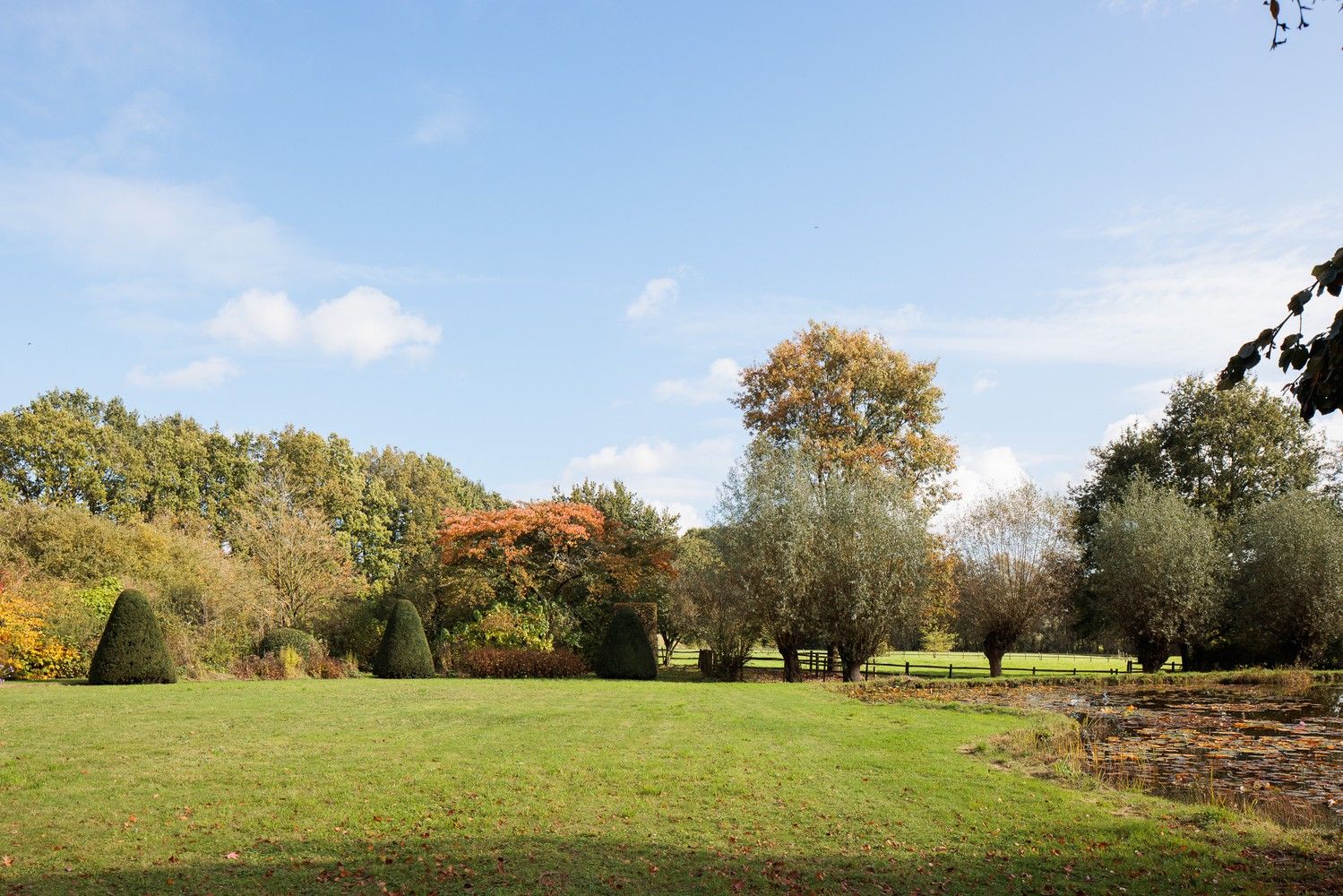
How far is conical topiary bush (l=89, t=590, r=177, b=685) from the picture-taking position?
2133 centimetres

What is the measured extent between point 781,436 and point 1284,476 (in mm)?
22040

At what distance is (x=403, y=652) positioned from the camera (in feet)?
86.4

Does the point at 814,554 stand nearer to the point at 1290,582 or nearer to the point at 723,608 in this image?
the point at 723,608

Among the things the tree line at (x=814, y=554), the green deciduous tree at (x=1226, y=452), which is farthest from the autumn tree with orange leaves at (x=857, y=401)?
the green deciduous tree at (x=1226, y=452)

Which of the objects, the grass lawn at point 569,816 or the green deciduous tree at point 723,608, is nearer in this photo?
the grass lawn at point 569,816

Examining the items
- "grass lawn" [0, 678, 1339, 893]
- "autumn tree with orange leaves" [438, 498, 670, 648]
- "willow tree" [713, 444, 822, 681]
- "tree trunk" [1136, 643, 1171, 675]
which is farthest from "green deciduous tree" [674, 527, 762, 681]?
"tree trunk" [1136, 643, 1171, 675]

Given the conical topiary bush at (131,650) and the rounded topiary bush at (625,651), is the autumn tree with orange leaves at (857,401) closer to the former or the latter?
the rounded topiary bush at (625,651)

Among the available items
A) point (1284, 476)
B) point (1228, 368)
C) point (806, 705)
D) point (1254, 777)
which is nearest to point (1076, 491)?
point (1284, 476)

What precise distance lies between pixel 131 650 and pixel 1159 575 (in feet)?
112

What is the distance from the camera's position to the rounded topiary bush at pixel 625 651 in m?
27.3

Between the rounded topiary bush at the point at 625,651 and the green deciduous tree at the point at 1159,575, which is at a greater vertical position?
the green deciduous tree at the point at 1159,575

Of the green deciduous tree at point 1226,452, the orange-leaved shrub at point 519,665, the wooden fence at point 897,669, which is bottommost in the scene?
the wooden fence at point 897,669

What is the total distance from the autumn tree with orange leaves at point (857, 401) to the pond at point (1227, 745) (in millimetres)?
12371

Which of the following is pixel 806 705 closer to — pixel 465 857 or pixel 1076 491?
pixel 465 857
